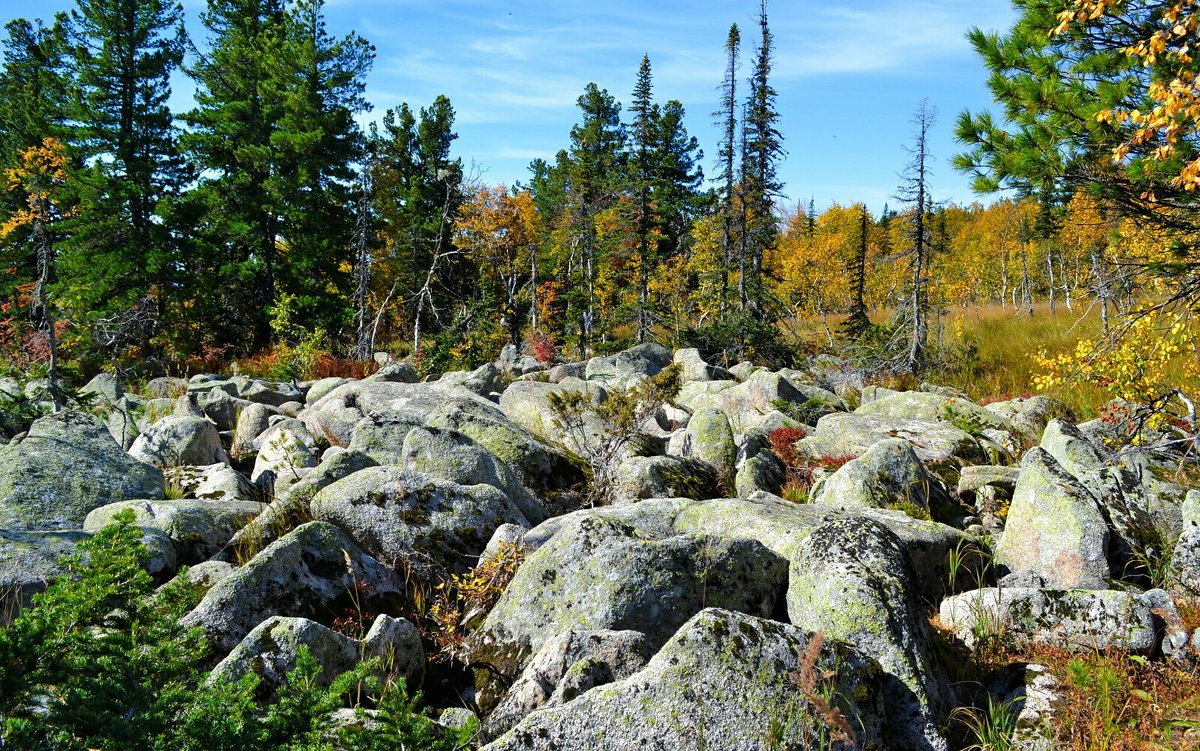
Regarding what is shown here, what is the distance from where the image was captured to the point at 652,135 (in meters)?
27.4

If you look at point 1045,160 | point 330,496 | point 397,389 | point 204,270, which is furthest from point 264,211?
point 1045,160

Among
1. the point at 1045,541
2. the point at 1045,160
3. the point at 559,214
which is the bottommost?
the point at 1045,541

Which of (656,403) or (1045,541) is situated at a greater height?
(656,403)

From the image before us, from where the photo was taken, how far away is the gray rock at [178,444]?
8.64 metres

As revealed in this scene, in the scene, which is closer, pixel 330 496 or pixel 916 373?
pixel 330 496

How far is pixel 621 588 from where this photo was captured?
3943mm

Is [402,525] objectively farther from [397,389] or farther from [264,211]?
[264,211]

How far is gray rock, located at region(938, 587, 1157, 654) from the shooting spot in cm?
387

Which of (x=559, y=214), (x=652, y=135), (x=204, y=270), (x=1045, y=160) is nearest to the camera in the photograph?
(x=1045, y=160)

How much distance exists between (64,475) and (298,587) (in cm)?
327

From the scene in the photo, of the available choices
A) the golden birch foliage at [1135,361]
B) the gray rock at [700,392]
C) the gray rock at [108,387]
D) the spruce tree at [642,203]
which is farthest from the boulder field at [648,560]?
the spruce tree at [642,203]

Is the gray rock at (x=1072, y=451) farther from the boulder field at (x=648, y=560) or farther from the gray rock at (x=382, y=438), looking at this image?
the gray rock at (x=382, y=438)

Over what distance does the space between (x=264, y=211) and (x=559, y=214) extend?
24.8m

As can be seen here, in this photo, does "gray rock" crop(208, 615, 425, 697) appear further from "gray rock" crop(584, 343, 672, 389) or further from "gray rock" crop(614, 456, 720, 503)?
"gray rock" crop(584, 343, 672, 389)
